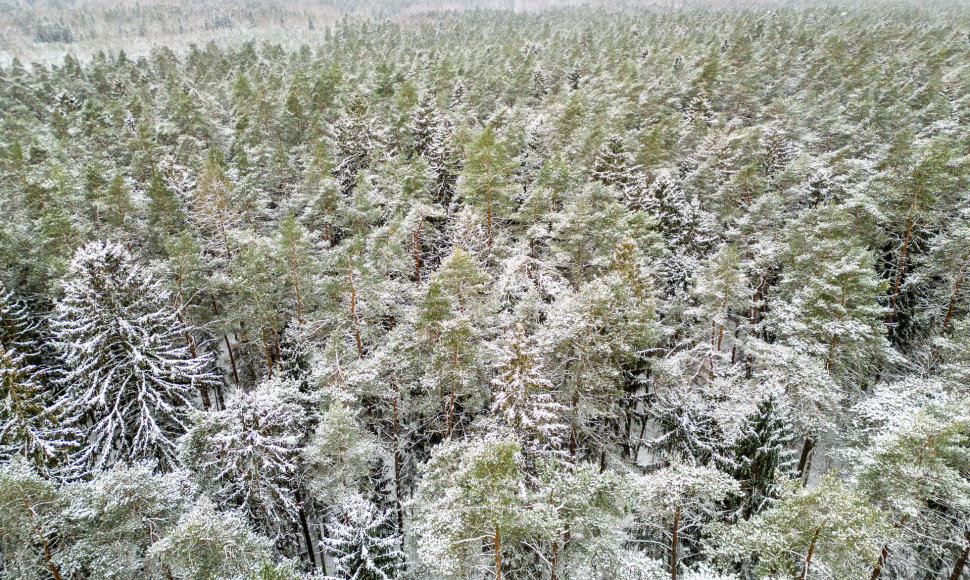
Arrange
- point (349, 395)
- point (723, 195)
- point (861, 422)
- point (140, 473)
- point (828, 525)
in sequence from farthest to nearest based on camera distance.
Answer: point (723, 195), point (861, 422), point (349, 395), point (140, 473), point (828, 525)

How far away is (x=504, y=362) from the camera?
17.7 meters

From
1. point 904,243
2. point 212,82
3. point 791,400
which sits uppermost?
point 212,82

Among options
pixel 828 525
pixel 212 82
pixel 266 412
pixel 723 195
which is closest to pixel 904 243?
pixel 723 195

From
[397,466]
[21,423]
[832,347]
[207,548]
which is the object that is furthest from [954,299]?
[21,423]

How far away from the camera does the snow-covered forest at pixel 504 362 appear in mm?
14273

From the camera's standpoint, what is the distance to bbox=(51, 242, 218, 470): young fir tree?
18438 millimetres

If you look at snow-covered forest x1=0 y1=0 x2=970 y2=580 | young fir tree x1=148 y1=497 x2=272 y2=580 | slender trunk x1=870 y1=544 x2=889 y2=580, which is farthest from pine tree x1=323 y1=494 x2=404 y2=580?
slender trunk x1=870 y1=544 x2=889 y2=580

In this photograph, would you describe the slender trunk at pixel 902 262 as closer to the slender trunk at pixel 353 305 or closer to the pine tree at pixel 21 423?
the slender trunk at pixel 353 305

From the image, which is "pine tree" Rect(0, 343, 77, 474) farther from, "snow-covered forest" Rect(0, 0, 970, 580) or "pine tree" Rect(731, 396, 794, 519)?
"pine tree" Rect(731, 396, 794, 519)

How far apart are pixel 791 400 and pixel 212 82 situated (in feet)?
245

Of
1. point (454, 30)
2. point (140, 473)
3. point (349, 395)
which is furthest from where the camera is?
point (454, 30)

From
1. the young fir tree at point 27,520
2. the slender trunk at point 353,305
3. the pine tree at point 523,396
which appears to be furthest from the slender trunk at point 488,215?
the young fir tree at point 27,520

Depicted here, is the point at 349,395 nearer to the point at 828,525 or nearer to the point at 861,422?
the point at 828,525

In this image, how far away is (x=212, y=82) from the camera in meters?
65.4
